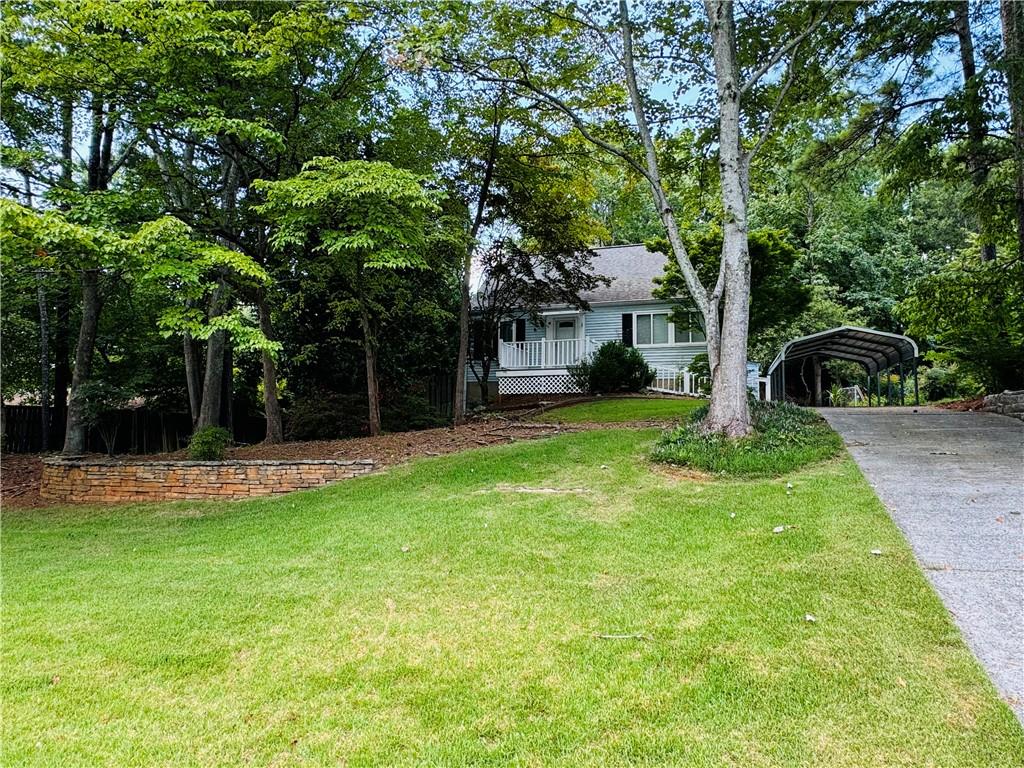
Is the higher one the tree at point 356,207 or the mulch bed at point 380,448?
the tree at point 356,207

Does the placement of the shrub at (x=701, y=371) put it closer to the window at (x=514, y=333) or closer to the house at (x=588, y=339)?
the house at (x=588, y=339)

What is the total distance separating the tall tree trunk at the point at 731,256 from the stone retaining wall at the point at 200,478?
5.05 meters

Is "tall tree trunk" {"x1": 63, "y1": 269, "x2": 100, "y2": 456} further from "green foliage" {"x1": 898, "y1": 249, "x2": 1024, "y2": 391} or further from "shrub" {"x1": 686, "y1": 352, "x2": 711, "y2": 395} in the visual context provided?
"green foliage" {"x1": 898, "y1": 249, "x2": 1024, "y2": 391}

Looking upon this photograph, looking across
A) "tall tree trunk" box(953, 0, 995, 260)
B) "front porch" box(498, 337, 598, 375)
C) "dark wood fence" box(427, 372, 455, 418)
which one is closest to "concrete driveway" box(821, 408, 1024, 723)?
"tall tree trunk" box(953, 0, 995, 260)

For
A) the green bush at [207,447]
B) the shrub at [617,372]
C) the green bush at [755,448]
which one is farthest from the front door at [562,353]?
the green bush at [207,447]

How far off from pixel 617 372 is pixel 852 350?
6.54 meters

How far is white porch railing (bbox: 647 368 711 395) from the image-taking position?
1677cm

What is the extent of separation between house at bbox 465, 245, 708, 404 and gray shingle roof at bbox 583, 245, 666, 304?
0.04 m

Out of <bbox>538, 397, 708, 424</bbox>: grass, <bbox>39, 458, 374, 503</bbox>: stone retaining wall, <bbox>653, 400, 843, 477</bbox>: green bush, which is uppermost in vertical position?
<bbox>538, 397, 708, 424</bbox>: grass

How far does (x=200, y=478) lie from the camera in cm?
820

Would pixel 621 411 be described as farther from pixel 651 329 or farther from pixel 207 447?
pixel 207 447

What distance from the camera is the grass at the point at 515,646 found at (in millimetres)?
2443

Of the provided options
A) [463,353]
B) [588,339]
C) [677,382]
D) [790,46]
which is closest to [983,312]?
[790,46]

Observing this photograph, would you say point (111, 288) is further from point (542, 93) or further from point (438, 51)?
point (542, 93)
